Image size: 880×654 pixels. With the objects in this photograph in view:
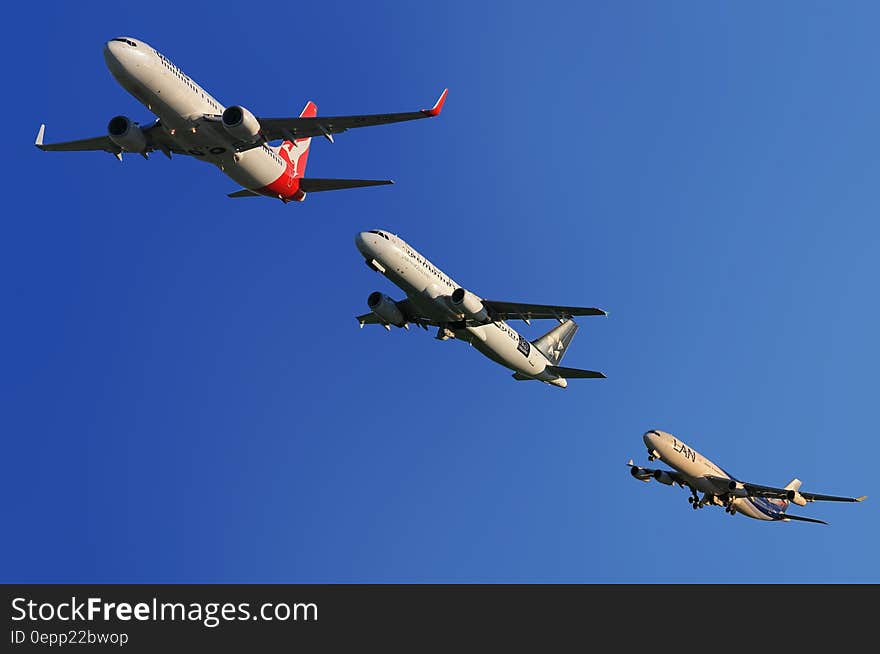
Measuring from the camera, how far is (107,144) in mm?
67438

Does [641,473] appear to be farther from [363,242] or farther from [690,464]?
[363,242]

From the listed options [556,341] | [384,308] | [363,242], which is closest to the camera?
[363,242]

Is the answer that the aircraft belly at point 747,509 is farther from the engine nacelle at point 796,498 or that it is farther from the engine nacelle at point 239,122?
the engine nacelle at point 239,122

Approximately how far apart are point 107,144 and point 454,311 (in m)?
22.4

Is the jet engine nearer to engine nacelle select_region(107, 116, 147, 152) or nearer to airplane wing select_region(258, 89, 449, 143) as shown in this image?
airplane wing select_region(258, 89, 449, 143)

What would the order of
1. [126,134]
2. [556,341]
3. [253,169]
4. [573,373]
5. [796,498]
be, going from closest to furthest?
[126,134], [253,169], [573,373], [556,341], [796,498]

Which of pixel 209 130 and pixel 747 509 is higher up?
pixel 209 130

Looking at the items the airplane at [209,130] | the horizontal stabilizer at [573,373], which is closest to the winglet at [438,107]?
the airplane at [209,130]

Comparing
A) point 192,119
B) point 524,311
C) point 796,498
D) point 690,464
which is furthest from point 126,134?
point 796,498
